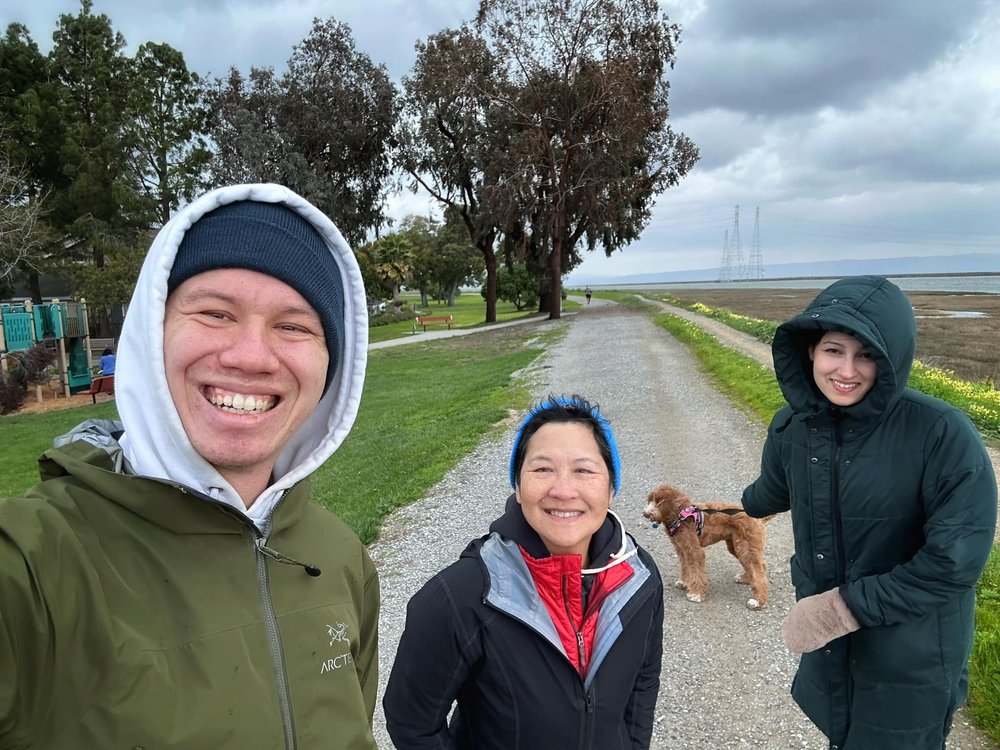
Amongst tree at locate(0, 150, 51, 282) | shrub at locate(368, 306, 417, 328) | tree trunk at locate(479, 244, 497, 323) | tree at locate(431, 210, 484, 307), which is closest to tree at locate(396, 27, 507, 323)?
tree trunk at locate(479, 244, 497, 323)

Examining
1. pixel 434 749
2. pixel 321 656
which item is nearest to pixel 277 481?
pixel 321 656

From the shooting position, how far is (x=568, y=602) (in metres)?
1.95

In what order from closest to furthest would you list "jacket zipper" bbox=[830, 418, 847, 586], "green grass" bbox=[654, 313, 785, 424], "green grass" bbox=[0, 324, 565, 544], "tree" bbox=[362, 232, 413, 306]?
1. "jacket zipper" bbox=[830, 418, 847, 586]
2. "green grass" bbox=[0, 324, 565, 544]
3. "green grass" bbox=[654, 313, 785, 424]
4. "tree" bbox=[362, 232, 413, 306]

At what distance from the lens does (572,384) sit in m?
14.2

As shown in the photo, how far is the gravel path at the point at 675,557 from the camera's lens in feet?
11.2

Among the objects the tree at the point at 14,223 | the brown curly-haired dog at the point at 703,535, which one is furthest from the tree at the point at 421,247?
the brown curly-haired dog at the point at 703,535

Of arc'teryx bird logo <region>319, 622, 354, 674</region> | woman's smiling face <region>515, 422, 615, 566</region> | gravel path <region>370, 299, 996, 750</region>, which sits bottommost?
gravel path <region>370, 299, 996, 750</region>

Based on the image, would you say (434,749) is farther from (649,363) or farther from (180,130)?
(180,130)

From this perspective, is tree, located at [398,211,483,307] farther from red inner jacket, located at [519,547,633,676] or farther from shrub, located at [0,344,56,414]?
red inner jacket, located at [519,547,633,676]

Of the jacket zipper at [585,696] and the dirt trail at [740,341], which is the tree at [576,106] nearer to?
the dirt trail at [740,341]

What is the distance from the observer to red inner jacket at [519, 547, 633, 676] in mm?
1904

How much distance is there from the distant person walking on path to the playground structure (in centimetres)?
2291

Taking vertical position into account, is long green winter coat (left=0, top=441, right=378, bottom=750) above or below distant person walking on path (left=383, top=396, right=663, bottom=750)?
above

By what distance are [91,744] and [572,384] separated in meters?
13.4
